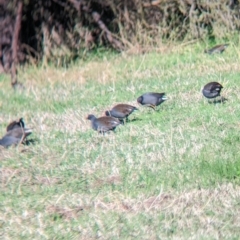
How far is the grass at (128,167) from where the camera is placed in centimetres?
672

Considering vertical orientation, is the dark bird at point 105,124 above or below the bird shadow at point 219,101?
below

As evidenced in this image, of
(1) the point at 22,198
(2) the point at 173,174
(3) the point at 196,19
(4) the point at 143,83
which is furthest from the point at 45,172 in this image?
(3) the point at 196,19

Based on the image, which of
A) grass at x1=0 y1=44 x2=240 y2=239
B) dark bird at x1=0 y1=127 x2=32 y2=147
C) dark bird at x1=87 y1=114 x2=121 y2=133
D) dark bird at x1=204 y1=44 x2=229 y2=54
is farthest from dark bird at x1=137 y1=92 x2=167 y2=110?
dark bird at x1=204 y1=44 x2=229 y2=54

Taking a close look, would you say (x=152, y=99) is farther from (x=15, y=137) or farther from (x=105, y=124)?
(x=15, y=137)

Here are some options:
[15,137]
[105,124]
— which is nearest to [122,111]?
[105,124]

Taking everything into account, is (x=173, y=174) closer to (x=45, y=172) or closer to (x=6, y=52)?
(x=45, y=172)

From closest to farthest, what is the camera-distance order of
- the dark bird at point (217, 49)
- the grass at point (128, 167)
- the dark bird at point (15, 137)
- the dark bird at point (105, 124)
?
the grass at point (128, 167)
the dark bird at point (15, 137)
the dark bird at point (105, 124)
the dark bird at point (217, 49)

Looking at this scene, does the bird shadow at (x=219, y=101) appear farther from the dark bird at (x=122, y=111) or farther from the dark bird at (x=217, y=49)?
the dark bird at (x=217, y=49)

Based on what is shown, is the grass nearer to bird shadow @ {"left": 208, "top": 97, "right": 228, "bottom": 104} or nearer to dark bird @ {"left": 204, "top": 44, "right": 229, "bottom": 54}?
bird shadow @ {"left": 208, "top": 97, "right": 228, "bottom": 104}

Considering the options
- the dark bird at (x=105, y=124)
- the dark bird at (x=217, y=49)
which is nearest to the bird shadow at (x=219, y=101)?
the dark bird at (x=105, y=124)

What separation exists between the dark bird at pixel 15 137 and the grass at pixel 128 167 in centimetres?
14

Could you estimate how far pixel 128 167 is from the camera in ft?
26.5

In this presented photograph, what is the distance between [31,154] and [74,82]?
4.71m

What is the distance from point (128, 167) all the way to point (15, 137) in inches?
71.8
